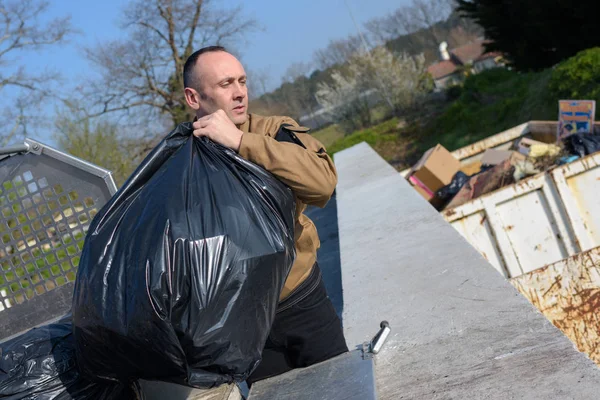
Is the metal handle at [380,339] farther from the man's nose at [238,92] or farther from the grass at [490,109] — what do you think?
the grass at [490,109]

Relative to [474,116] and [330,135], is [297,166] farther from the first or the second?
[330,135]

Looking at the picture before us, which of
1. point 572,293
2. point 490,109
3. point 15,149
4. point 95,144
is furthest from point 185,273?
point 490,109

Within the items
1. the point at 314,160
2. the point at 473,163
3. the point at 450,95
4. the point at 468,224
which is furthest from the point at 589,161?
the point at 450,95

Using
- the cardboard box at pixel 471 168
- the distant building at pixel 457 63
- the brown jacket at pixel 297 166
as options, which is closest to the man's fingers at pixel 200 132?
the brown jacket at pixel 297 166

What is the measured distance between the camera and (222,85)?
7.48 ft

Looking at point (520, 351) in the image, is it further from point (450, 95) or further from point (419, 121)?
point (450, 95)

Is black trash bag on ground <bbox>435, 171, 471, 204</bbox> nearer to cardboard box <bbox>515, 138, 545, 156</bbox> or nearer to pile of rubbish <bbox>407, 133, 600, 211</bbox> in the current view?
pile of rubbish <bbox>407, 133, 600, 211</bbox>

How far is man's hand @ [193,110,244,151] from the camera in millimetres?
2086

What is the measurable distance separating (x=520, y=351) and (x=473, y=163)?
6394 millimetres

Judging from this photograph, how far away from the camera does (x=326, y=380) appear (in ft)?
6.52

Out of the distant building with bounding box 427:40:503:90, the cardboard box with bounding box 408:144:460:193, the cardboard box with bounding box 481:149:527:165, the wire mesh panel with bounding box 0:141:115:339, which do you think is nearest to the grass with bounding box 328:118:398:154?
the cardboard box with bounding box 481:149:527:165

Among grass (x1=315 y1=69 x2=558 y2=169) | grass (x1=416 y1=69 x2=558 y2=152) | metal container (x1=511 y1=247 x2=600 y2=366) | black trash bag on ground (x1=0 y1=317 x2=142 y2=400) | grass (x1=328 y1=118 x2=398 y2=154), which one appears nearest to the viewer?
black trash bag on ground (x1=0 y1=317 x2=142 y2=400)

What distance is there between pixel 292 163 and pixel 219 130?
0.84 ft

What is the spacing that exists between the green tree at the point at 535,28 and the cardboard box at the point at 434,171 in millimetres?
8602
